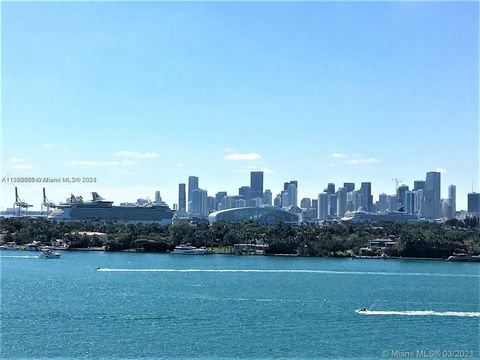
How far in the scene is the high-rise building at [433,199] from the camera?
467 ft

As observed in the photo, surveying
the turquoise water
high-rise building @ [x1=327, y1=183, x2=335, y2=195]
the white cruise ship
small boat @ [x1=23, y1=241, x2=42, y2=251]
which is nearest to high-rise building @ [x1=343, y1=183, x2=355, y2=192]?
high-rise building @ [x1=327, y1=183, x2=335, y2=195]

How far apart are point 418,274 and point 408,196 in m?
114

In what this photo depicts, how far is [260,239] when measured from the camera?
5459 centimetres

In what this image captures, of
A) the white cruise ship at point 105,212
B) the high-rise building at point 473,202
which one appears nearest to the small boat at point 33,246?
the white cruise ship at point 105,212

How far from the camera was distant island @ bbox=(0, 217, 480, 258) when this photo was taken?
47469 millimetres

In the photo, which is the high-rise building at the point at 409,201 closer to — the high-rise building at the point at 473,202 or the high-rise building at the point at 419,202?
the high-rise building at the point at 419,202

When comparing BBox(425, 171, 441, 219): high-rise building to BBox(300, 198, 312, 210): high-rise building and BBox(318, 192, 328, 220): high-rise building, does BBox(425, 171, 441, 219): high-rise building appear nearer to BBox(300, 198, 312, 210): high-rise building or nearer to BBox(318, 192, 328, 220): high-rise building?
BBox(318, 192, 328, 220): high-rise building

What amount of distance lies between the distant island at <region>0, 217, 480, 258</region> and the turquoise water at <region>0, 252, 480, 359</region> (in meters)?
12.3

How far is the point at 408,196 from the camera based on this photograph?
146m

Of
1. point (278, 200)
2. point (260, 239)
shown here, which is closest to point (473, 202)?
point (278, 200)

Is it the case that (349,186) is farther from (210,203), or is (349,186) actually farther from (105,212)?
(105,212)

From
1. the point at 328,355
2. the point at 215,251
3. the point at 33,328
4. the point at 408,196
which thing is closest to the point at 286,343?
the point at 328,355

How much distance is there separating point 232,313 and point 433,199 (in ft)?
420

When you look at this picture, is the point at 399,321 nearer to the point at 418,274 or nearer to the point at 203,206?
the point at 418,274
